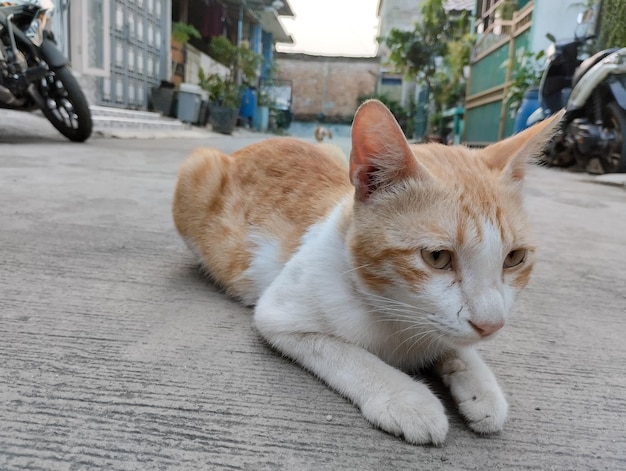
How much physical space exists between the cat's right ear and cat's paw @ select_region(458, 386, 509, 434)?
51cm

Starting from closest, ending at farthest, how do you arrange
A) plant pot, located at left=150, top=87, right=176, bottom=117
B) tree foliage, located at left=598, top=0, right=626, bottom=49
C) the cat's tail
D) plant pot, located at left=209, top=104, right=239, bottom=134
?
the cat's tail
tree foliage, located at left=598, top=0, right=626, bottom=49
plant pot, located at left=150, top=87, right=176, bottom=117
plant pot, located at left=209, top=104, right=239, bottom=134

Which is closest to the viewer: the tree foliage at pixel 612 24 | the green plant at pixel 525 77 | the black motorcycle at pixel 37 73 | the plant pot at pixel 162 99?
the black motorcycle at pixel 37 73

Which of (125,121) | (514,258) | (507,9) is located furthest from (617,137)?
(125,121)

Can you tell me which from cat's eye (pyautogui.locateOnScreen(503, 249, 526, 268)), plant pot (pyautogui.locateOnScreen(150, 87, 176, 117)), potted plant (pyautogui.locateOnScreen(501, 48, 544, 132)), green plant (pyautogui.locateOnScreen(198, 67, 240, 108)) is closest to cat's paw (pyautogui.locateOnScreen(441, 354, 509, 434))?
cat's eye (pyautogui.locateOnScreen(503, 249, 526, 268))

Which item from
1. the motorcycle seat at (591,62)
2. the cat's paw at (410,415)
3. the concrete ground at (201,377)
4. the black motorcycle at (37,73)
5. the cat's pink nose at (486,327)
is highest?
the motorcycle seat at (591,62)

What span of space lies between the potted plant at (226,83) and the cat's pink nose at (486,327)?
12.6 metres

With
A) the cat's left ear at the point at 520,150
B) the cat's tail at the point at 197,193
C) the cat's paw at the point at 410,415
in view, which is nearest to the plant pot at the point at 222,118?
the cat's tail at the point at 197,193

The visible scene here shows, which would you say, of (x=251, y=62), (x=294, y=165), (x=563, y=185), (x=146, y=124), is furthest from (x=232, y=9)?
(x=294, y=165)

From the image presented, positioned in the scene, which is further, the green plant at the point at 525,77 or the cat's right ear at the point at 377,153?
the green plant at the point at 525,77

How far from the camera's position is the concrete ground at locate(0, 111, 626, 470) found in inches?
37.4

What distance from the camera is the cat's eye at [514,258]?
1.13m

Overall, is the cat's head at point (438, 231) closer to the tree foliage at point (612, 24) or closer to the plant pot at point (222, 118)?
the tree foliage at point (612, 24)

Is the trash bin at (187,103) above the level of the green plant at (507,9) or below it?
below

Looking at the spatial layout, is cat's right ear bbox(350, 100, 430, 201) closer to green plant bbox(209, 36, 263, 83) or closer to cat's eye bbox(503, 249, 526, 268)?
cat's eye bbox(503, 249, 526, 268)
